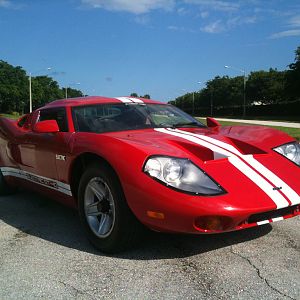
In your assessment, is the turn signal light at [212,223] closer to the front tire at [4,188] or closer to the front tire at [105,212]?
the front tire at [105,212]

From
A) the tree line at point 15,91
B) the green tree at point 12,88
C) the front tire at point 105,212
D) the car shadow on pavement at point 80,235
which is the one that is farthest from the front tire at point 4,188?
A: the green tree at point 12,88

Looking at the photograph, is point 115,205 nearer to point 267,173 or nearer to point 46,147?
point 267,173

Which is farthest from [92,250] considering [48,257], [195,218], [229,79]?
[229,79]

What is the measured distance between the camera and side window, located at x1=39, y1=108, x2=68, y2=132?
14.9ft

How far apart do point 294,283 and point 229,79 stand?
95.6 meters

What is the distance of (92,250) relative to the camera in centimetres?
384

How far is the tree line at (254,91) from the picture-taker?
186ft

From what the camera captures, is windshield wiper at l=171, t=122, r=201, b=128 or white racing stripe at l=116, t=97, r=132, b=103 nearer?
windshield wiper at l=171, t=122, r=201, b=128

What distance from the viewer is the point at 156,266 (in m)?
3.44

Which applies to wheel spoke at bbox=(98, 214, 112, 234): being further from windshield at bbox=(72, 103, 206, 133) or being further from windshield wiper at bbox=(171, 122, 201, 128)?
windshield wiper at bbox=(171, 122, 201, 128)

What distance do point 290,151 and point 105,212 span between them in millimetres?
1776

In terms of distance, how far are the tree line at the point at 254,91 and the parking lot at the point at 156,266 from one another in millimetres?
53941

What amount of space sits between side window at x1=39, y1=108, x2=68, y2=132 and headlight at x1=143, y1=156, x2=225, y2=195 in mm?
1408

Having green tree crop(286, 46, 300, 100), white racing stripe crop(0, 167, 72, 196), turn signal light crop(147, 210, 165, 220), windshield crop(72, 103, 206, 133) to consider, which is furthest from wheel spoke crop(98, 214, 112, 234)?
green tree crop(286, 46, 300, 100)
